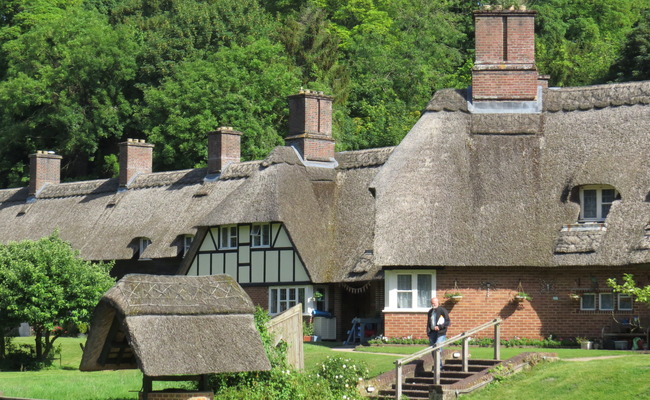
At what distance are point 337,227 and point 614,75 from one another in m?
18.2

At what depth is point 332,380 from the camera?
25.4 m

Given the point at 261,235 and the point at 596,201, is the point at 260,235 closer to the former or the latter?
the point at 261,235

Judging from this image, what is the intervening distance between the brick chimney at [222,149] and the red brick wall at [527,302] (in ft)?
50.2

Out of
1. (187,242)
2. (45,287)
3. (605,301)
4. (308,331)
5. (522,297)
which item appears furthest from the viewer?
(187,242)

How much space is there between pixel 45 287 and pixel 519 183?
14971mm

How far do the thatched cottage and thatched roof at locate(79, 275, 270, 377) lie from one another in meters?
11.3

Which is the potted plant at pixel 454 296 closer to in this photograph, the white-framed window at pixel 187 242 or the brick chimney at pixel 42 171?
the white-framed window at pixel 187 242

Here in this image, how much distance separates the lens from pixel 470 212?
33.8 metres

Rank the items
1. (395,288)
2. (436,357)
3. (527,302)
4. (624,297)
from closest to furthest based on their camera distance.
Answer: (436,357)
(624,297)
(527,302)
(395,288)

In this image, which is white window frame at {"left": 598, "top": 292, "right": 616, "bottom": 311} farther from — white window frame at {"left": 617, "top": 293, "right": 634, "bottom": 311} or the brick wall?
the brick wall

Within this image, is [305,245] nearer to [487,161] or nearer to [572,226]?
[487,161]

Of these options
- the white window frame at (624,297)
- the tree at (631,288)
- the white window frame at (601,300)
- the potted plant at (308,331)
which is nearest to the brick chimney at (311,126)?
the potted plant at (308,331)

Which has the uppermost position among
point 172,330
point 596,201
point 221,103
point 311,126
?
point 221,103

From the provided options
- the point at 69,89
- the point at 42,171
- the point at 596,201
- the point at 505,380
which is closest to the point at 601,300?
the point at 596,201
